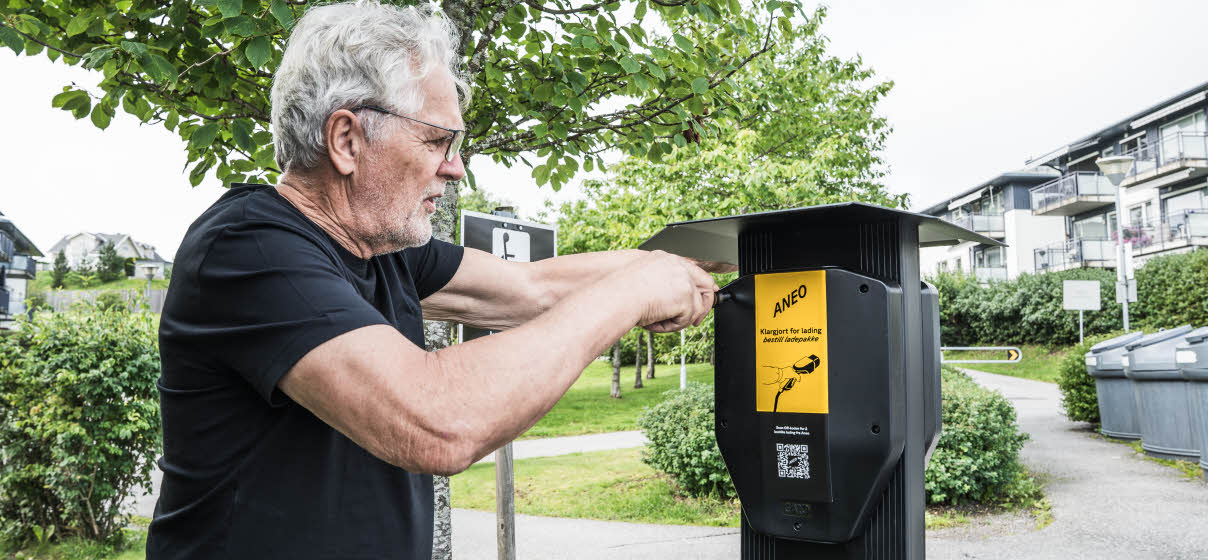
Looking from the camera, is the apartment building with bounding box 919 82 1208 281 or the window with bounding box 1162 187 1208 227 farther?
the window with bounding box 1162 187 1208 227

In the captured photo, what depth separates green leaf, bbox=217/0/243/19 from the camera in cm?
242

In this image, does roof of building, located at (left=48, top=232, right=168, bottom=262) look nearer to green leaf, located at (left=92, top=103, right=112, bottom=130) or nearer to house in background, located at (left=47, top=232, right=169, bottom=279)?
house in background, located at (left=47, top=232, right=169, bottom=279)

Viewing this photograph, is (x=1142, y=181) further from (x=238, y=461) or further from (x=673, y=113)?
(x=238, y=461)

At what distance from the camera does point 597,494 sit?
306 inches

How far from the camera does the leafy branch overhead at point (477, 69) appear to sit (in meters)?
2.79

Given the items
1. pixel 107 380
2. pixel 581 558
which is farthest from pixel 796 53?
pixel 107 380

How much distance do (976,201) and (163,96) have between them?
4738 cm

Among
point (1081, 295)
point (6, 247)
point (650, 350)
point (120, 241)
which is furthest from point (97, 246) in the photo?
point (1081, 295)

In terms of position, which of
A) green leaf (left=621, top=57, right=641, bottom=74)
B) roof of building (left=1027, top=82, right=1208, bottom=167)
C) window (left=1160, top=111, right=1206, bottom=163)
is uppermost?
roof of building (left=1027, top=82, right=1208, bottom=167)

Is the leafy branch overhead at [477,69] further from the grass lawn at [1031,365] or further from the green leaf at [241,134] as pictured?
the grass lawn at [1031,365]

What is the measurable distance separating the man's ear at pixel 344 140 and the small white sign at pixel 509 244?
3.07 m

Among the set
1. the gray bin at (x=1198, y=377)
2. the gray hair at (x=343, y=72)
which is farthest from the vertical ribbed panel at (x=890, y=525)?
the gray bin at (x=1198, y=377)

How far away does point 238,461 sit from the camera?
4.10 ft

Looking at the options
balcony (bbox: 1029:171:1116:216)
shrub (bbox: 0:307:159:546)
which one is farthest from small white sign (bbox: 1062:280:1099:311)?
balcony (bbox: 1029:171:1116:216)
